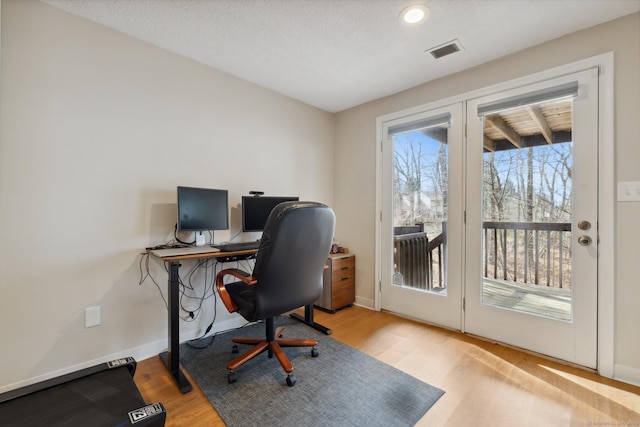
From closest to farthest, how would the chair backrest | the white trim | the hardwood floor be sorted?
the hardwood floor
the chair backrest
the white trim

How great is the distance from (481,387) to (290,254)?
1.48 m

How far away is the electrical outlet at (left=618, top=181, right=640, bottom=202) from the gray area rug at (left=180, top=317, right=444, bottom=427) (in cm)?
176

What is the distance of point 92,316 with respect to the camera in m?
1.93

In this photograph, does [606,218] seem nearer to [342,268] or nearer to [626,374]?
[626,374]

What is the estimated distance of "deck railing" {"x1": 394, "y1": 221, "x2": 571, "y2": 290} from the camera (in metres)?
2.14

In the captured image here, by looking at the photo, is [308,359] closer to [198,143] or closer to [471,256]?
[471,256]

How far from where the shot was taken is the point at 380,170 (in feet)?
10.4

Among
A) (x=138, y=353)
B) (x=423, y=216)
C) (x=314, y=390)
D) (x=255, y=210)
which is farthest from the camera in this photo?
(x=423, y=216)

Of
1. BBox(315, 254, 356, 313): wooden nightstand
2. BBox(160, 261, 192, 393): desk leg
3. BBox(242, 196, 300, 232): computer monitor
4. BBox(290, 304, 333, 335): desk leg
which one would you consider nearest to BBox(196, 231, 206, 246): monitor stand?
BBox(242, 196, 300, 232): computer monitor

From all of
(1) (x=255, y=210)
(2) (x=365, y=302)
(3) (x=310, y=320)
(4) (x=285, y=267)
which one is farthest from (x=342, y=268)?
(4) (x=285, y=267)

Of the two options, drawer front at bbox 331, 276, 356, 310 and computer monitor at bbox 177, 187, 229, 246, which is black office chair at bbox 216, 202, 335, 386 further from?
drawer front at bbox 331, 276, 356, 310

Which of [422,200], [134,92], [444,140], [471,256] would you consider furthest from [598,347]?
[134,92]

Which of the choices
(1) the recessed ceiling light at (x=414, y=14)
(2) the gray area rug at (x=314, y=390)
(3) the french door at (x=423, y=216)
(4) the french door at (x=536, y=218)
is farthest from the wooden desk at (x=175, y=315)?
(4) the french door at (x=536, y=218)

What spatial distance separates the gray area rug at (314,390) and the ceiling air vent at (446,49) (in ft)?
8.07
